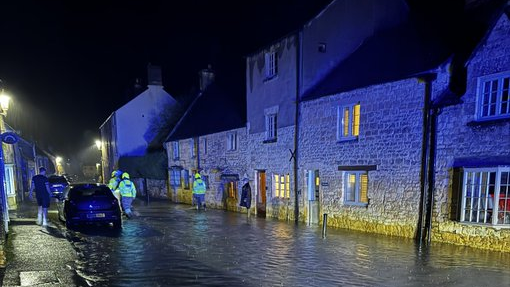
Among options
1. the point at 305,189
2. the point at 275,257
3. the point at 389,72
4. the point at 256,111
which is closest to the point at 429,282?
the point at 275,257

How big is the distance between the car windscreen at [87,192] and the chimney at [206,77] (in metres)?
17.0

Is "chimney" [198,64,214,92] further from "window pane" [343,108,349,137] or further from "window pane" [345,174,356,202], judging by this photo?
"window pane" [345,174,356,202]

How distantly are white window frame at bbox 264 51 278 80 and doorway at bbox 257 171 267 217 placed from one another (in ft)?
15.2

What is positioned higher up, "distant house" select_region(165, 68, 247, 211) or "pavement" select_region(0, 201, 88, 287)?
"distant house" select_region(165, 68, 247, 211)

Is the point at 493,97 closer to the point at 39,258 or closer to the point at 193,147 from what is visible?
the point at 39,258

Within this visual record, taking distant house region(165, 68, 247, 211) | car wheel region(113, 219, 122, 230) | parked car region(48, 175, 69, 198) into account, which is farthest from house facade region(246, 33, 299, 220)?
parked car region(48, 175, 69, 198)

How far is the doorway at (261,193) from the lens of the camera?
56.5 feet

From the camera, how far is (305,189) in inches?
568

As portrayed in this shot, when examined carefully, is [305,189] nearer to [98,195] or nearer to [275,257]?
[275,257]

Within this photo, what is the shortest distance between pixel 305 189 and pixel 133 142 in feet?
74.7

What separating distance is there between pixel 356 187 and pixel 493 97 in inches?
198

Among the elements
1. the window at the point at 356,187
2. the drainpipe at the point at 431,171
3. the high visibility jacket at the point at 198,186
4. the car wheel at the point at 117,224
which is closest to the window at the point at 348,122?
the window at the point at 356,187

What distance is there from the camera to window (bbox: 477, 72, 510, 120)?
8.91 metres

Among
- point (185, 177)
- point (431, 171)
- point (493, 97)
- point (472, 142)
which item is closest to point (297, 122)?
point (431, 171)
